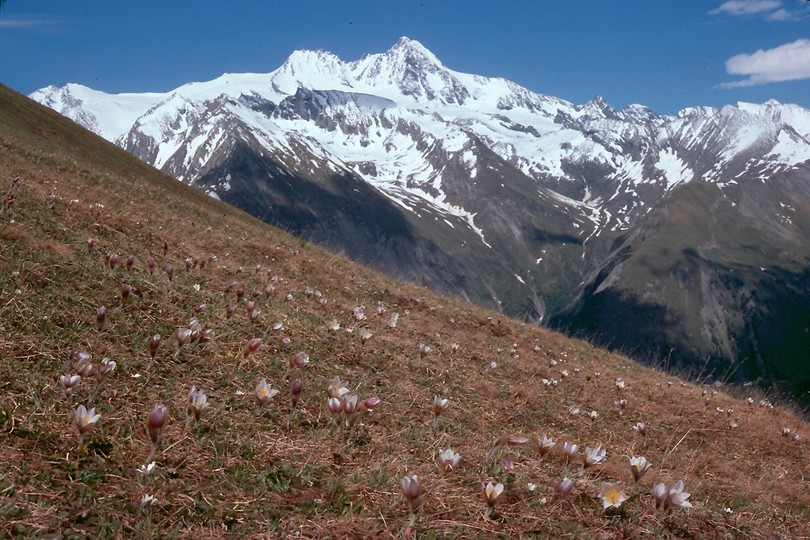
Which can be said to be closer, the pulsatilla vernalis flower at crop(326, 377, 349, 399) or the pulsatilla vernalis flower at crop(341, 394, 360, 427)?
the pulsatilla vernalis flower at crop(341, 394, 360, 427)

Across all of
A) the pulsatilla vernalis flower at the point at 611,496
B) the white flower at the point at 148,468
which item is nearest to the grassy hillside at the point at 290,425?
the white flower at the point at 148,468

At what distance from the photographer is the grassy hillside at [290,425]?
13.6 feet

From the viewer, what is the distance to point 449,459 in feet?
16.6

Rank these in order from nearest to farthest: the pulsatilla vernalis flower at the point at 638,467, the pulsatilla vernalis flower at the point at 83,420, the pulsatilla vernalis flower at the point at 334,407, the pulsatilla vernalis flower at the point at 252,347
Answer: the pulsatilla vernalis flower at the point at 83,420, the pulsatilla vernalis flower at the point at 638,467, the pulsatilla vernalis flower at the point at 334,407, the pulsatilla vernalis flower at the point at 252,347

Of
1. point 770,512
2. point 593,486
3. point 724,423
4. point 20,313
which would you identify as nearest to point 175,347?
point 20,313

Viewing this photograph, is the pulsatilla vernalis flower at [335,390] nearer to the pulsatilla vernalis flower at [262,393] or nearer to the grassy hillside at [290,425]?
the grassy hillside at [290,425]

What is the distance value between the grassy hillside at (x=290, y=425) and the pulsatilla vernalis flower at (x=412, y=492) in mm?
113

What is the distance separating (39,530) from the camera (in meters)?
3.40

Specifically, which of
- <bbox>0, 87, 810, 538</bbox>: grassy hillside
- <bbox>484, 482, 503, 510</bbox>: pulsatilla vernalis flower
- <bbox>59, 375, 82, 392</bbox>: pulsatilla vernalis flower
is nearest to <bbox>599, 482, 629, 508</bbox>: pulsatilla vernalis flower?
<bbox>0, 87, 810, 538</bbox>: grassy hillside

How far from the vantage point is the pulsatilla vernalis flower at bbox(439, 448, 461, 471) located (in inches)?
193

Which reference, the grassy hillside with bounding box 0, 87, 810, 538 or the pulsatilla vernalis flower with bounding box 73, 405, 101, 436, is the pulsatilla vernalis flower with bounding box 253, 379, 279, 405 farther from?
the pulsatilla vernalis flower with bounding box 73, 405, 101, 436

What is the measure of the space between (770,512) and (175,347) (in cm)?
659

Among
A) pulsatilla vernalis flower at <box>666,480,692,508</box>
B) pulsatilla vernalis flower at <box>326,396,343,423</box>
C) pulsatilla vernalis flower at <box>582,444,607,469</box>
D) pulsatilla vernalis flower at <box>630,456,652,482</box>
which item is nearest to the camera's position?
pulsatilla vernalis flower at <box>666,480,692,508</box>

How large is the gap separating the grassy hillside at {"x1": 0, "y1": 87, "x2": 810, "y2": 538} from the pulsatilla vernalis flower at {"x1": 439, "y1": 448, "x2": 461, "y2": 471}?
184mm
